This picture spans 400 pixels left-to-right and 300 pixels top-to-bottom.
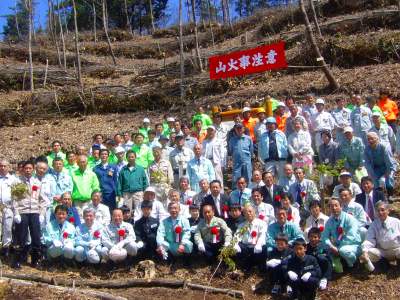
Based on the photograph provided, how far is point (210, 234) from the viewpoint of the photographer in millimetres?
7875

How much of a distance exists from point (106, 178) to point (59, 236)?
148cm

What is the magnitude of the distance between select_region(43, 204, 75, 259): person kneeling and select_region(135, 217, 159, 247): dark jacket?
104 cm

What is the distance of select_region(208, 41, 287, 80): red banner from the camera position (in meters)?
15.0

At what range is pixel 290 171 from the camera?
848 cm

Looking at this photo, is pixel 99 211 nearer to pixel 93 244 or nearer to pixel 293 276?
pixel 93 244

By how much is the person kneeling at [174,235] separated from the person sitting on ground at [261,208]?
1069 millimetres

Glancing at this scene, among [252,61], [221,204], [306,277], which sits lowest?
[306,277]

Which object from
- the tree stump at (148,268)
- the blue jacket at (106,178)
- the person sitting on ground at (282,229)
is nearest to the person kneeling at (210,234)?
the person sitting on ground at (282,229)

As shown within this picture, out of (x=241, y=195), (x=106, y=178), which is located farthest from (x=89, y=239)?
(x=241, y=195)

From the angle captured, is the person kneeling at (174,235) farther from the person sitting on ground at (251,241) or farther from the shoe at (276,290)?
the shoe at (276,290)

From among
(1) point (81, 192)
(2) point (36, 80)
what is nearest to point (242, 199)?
(1) point (81, 192)

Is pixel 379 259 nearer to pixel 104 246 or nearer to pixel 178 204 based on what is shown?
pixel 178 204

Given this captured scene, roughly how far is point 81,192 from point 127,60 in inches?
894

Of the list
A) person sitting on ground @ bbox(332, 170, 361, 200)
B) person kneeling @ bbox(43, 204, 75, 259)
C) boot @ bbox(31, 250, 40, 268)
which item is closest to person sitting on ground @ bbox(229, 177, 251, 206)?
person sitting on ground @ bbox(332, 170, 361, 200)
